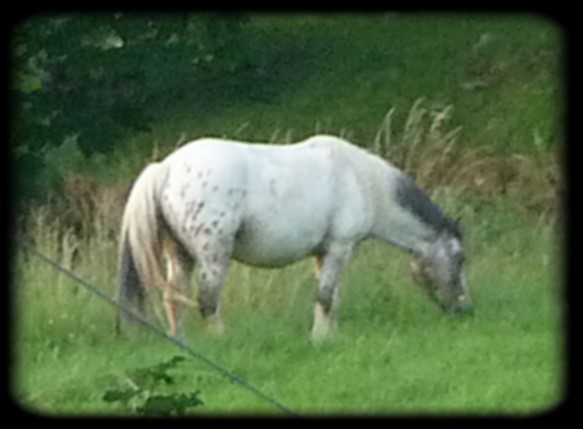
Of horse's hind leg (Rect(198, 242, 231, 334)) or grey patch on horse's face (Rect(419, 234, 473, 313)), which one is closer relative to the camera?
horse's hind leg (Rect(198, 242, 231, 334))

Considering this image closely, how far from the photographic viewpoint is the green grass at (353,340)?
2998 millimetres

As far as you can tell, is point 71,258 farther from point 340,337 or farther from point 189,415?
point 189,415

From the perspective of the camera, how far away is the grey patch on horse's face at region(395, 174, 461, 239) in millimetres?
3502

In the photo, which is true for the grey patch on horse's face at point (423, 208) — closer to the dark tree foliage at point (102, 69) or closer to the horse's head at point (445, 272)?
the horse's head at point (445, 272)

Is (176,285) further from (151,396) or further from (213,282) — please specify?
(151,396)

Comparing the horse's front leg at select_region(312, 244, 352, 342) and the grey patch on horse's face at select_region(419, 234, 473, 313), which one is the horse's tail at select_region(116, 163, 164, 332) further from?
the grey patch on horse's face at select_region(419, 234, 473, 313)

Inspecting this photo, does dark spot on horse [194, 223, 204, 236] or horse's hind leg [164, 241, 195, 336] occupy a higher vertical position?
dark spot on horse [194, 223, 204, 236]

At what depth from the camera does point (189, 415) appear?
2561mm

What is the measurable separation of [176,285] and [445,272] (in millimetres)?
524

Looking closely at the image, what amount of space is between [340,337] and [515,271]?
14.0 inches

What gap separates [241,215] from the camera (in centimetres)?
329

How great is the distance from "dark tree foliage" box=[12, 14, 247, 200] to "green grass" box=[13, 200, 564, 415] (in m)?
0.23

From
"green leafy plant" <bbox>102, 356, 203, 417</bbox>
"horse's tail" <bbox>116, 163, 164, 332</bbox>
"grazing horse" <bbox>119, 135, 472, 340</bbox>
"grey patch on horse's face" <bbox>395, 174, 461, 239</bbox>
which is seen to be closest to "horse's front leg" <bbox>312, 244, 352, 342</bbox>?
"grazing horse" <bbox>119, 135, 472, 340</bbox>

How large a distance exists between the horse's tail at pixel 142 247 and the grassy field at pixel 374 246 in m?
0.06
